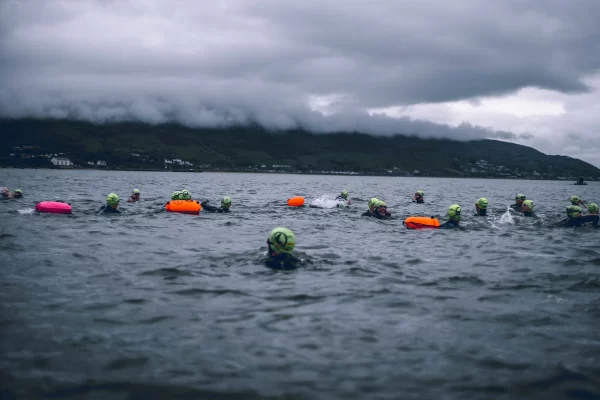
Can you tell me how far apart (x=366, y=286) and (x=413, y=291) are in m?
1.14

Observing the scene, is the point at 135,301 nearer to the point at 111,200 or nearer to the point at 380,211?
the point at 111,200

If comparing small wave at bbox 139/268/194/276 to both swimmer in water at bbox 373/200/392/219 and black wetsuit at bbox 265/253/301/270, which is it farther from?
swimmer in water at bbox 373/200/392/219

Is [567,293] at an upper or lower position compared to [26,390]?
upper

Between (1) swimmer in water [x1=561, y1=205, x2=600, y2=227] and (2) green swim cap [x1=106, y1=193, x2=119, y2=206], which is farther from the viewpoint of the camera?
(2) green swim cap [x1=106, y1=193, x2=119, y2=206]

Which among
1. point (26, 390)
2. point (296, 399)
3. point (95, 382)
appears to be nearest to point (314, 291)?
point (296, 399)

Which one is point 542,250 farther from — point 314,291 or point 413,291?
point 314,291

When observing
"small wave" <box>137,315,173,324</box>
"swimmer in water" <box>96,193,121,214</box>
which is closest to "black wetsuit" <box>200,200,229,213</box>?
"swimmer in water" <box>96,193,121,214</box>

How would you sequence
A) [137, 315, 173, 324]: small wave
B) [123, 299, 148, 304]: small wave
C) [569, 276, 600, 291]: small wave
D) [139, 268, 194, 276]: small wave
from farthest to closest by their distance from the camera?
[139, 268, 194, 276]: small wave
[569, 276, 600, 291]: small wave
[123, 299, 148, 304]: small wave
[137, 315, 173, 324]: small wave

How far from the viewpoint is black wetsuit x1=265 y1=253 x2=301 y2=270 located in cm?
1242

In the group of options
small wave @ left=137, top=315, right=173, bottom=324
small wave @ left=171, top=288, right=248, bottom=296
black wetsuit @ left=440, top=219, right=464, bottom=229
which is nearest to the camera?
small wave @ left=137, top=315, right=173, bottom=324

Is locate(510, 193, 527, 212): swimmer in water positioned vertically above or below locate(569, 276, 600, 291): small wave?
above

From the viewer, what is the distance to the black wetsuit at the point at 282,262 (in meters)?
12.4

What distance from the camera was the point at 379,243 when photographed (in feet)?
56.2

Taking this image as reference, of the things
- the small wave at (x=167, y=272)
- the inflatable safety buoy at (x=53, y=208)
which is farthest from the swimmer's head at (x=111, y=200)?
the small wave at (x=167, y=272)
